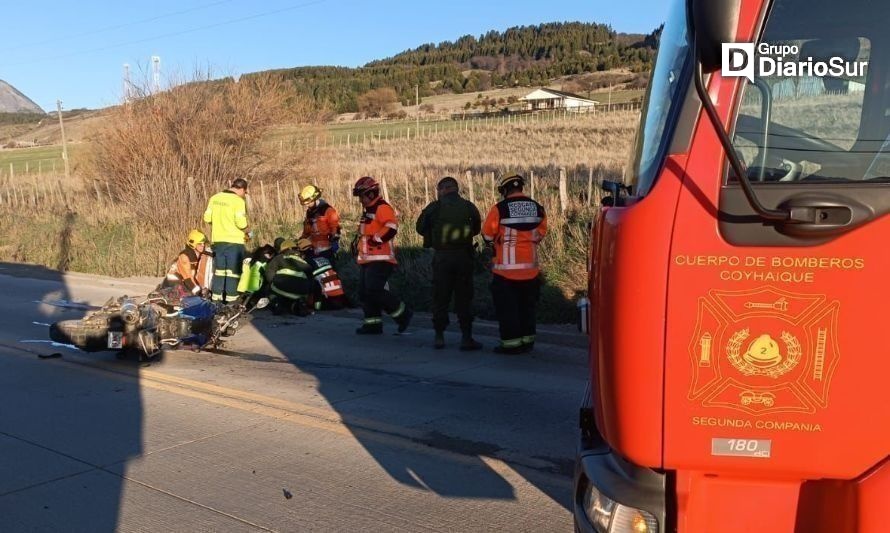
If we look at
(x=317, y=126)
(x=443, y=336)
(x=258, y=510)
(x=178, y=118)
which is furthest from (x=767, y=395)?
(x=317, y=126)

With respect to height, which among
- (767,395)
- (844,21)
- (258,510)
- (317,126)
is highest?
(317,126)

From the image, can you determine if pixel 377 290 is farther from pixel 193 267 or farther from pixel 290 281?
pixel 193 267

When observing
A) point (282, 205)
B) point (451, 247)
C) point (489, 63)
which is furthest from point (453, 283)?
Answer: point (489, 63)

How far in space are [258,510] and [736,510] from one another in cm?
295

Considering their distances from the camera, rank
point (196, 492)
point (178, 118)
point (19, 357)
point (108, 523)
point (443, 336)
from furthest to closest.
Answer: point (178, 118)
point (443, 336)
point (19, 357)
point (196, 492)
point (108, 523)

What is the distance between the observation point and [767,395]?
2160 millimetres

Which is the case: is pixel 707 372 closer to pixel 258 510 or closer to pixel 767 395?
pixel 767 395

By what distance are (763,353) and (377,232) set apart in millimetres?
7284

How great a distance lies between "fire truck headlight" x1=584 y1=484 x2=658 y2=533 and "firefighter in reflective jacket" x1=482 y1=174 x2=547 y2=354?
5521mm

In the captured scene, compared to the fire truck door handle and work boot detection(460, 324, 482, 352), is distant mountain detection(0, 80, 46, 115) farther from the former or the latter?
the fire truck door handle

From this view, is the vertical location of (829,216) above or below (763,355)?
above

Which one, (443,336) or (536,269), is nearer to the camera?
(536,269)

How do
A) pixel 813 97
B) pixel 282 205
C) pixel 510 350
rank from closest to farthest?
pixel 813 97, pixel 510 350, pixel 282 205

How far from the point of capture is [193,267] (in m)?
11.5
